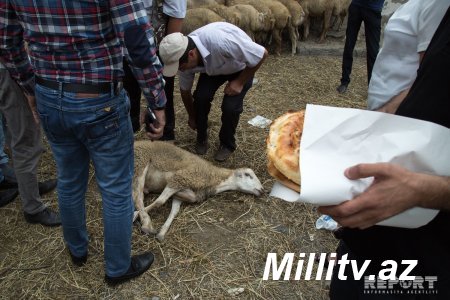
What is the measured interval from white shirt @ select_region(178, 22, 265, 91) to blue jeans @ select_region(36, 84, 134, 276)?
5.08 feet

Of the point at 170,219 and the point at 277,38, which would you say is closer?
the point at 170,219

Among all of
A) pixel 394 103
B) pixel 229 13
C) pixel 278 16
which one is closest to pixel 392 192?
pixel 394 103

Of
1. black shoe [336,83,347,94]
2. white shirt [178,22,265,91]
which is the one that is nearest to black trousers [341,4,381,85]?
black shoe [336,83,347,94]

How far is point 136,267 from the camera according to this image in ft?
9.37

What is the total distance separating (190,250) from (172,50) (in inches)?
65.3

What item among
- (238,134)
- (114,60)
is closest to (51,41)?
(114,60)

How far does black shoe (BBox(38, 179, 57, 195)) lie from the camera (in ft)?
11.8

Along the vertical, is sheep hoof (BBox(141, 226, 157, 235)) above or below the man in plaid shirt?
below

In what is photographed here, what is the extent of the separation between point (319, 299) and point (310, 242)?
60 cm

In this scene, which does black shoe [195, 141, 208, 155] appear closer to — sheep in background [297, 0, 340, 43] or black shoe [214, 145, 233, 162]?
black shoe [214, 145, 233, 162]

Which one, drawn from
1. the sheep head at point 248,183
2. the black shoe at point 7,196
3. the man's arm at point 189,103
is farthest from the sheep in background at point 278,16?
the black shoe at point 7,196

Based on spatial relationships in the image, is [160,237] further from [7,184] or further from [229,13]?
[229,13]

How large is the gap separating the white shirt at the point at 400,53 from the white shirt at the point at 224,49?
2104mm

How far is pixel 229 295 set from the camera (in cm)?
279
